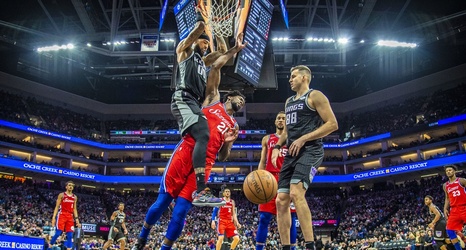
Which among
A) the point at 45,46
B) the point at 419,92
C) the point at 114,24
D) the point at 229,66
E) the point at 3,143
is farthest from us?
the point at 419,92

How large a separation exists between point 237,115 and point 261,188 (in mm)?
37869

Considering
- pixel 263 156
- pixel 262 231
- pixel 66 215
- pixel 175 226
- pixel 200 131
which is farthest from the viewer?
pixel 66 215

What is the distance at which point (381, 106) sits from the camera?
4297 centimetres

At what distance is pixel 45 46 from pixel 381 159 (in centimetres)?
3266

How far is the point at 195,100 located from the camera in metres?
5.18

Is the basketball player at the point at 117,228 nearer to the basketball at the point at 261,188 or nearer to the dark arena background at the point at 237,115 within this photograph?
the basketball at the point at 261,188

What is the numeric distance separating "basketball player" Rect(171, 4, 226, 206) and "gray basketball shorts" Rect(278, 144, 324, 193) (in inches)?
41.7

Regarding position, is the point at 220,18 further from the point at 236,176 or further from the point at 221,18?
the point at 236,176

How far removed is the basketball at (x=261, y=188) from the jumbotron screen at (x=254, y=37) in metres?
6.33

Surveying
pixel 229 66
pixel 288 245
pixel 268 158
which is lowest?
pixel 288 245

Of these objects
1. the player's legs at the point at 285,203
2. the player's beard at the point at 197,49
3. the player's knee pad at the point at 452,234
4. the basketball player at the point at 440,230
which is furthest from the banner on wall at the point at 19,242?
the player's knee pad at the point at 452,234

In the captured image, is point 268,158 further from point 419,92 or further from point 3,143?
point 419,92

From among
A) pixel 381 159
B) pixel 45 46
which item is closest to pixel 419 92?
pixel 381 159

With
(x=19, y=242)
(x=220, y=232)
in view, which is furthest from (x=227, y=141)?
(x=19, y=242)
